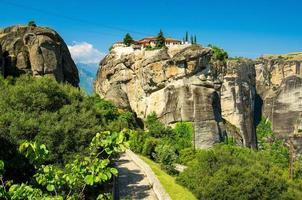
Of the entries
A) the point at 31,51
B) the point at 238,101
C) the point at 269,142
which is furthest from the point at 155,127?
the point at 269,142

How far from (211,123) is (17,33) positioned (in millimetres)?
29945

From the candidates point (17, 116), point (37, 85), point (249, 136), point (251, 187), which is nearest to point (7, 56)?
point (37, 85)

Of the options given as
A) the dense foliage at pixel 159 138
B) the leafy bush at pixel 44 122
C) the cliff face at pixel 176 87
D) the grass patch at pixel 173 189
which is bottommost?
the grass patch at pixel 173 189

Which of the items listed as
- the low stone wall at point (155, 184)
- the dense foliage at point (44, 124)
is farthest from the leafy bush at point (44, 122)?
the low stone wall at point (155, 184)

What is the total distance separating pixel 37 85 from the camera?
85.7ft

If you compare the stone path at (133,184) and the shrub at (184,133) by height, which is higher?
the shrub at (184,133)

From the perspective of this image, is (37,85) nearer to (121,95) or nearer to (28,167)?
(28,167)

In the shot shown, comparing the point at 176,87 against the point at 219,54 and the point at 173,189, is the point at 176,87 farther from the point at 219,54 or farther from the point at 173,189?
the point at 173,189

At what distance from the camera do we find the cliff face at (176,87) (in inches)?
2285

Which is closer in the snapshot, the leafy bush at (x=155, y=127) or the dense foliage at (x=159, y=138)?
the dense foliage at (x=159, y=138)

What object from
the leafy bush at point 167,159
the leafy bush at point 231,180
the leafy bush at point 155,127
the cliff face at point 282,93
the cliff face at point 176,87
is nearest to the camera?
the leafy bush at point 231,180

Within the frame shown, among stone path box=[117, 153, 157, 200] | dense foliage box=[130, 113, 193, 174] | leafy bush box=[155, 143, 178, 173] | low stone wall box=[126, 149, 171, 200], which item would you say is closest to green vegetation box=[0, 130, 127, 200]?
low stone wall box=[126, 149, 171, 200]

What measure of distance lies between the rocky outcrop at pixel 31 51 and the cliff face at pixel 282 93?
47000 mm

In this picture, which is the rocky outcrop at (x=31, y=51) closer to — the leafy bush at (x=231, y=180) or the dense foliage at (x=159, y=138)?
the dense foliage at (x=159, y=138)
